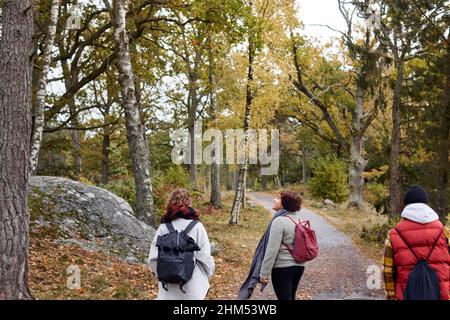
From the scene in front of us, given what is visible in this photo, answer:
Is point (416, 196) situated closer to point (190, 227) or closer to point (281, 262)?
point (281, 262)

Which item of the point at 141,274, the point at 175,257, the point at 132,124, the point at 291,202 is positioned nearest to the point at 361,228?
the point at 132,124

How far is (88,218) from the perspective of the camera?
10062 mm

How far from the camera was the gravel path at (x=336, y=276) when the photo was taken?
29.8 ft

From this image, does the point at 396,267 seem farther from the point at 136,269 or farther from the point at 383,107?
the point at 383,107

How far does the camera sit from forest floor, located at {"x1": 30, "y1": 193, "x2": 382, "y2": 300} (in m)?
7.33

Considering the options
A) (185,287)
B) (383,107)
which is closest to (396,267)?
(185,287)

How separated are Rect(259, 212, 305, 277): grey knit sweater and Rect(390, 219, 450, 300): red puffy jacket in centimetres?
130

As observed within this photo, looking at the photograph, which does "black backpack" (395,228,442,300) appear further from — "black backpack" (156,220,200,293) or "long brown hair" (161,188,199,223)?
"long brown hair" (161,188,199,223)

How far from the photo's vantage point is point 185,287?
16.2 ft

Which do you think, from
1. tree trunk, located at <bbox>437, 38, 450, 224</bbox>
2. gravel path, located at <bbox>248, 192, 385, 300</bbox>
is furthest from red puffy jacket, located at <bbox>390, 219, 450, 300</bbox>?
tree trunk, located at <bbox>437, 38, 450, 224</bbox>

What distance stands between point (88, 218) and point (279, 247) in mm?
6059

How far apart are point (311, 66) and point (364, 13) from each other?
10752 millimetres

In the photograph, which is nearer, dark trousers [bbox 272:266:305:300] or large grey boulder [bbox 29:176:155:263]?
dark trousers [bbox 272:266:305:300]

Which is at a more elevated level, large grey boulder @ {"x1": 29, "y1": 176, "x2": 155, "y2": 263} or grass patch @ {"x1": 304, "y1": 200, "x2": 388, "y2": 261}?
large grey boulder @ {"x1": 29, "y1": 176, "x2": 155, "y2": 263}
